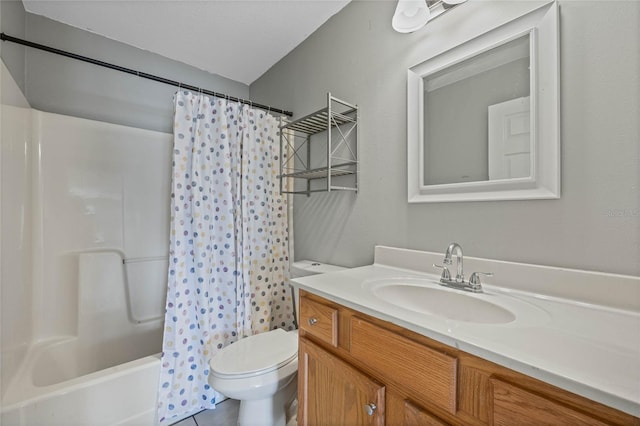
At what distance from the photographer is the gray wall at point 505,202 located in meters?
0.77

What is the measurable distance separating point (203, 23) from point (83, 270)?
5.95 ft

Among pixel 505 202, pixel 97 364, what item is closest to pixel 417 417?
pixel 505 202

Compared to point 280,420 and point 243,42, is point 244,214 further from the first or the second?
point 243,42

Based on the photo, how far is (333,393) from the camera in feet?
2.97

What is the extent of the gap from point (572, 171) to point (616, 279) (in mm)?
334

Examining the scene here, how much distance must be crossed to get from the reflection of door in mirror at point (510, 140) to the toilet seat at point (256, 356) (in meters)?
1.22

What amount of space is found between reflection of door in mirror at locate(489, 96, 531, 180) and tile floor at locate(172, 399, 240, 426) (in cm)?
183

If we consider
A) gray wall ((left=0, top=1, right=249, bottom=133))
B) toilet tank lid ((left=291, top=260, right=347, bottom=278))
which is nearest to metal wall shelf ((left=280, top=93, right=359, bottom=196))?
toilet tank lid ((left=291, top=260, right=347, bottom=278))

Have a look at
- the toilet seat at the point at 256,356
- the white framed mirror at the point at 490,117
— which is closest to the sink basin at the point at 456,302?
the white framed mirror at the point at 490,117

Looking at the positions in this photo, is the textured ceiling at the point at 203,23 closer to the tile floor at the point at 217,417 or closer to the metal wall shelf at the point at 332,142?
the metal wall shelf at the point at 332,142

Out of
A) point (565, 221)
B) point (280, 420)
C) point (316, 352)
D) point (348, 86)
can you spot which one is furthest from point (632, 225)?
point (280, 420)

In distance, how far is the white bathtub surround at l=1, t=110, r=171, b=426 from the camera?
1223 millimetres

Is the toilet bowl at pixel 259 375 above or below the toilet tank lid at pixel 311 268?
below

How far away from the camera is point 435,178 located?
46.8 inches
